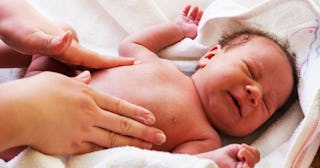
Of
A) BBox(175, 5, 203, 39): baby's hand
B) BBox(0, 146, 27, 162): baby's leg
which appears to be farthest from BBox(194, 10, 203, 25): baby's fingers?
BBox(0, 146, 27, 162): baby's leg

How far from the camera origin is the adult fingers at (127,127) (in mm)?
862

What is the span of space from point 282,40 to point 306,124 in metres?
0.30

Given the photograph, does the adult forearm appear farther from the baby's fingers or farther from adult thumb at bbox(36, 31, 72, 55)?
the baby's fingers

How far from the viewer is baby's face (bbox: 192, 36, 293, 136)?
1.05 meters

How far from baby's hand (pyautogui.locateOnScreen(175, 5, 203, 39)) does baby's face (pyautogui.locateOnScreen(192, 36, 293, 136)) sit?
0.16m

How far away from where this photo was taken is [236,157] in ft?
2.94

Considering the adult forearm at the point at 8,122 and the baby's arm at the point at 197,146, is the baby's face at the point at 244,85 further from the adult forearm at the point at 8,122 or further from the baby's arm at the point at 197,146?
the adult forearm at the point at 8,122

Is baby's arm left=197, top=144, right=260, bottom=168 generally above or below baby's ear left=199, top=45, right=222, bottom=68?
below

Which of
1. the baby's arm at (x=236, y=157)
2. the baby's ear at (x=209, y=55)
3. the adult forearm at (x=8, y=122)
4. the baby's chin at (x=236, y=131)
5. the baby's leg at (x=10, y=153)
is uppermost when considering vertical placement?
the adult forearm at (x=8, y=122)

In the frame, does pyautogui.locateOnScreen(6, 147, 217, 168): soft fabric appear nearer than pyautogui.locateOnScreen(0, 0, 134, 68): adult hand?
Yes

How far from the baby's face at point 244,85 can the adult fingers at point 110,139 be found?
0.24m

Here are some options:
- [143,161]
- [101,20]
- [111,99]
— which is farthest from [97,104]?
[101,20]

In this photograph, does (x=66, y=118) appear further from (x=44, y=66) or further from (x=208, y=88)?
(x=208, y=88)

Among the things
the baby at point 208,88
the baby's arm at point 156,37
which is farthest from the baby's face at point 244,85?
the baby's arm at point 156,37
